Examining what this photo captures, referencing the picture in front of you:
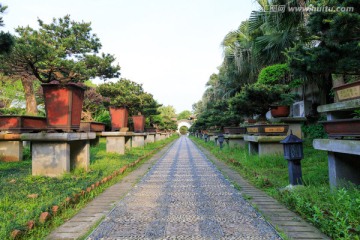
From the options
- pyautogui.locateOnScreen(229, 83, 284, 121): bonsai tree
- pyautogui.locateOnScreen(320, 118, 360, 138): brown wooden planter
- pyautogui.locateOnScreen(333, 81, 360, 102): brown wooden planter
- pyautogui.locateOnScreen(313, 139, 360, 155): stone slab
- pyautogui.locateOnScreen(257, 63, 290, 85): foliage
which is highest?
pyautogui.locateOnScreen(257, 63, 290, 85): foliage

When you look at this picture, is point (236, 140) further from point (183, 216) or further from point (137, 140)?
point (183, 216)

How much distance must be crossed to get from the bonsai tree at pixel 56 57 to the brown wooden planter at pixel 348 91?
5.27m

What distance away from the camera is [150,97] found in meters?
16.6

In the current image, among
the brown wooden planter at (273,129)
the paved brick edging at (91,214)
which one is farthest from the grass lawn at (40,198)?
the brown wooden planter at (273,129)

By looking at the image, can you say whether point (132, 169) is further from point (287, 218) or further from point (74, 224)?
point (287, 218)

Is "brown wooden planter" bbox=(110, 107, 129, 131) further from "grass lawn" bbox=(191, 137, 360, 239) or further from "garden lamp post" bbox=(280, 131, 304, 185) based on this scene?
"garden lamp post" bbox=(280, 131, 304, 185)

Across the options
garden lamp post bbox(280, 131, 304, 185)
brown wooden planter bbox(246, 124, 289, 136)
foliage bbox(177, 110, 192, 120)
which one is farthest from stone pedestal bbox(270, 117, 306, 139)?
foliage bbox(177, 110, 192, 120)

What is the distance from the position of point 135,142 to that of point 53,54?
9210 mm

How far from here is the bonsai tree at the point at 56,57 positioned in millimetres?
6375

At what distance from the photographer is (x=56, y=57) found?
707 centimetres

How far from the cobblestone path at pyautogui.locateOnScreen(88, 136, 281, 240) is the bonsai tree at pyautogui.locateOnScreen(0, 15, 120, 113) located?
3.44 meters

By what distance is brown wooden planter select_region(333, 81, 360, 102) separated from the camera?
3506 mm

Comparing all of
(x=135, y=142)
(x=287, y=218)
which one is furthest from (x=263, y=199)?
(x=135, y=142)

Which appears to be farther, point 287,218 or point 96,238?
point 287,218
